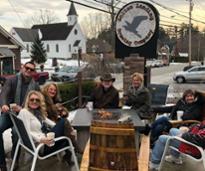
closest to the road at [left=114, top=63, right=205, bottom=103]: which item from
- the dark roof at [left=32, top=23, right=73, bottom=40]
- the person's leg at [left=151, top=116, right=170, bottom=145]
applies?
the person's leg at [left=151, top=116, right=170, bottom=145]

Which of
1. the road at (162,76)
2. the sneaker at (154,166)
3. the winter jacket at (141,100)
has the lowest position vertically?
the road at (162,76)

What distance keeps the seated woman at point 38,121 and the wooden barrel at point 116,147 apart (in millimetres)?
1250

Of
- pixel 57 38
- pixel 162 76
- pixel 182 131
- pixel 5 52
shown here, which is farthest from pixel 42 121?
pixel 57 38

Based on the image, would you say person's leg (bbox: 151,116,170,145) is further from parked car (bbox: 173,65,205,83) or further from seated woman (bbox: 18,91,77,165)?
parked car (bbox: 173,65,205,83)

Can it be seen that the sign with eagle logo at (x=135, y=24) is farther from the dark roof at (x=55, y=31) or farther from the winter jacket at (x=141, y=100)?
the dark roof at (x=55, y=31)

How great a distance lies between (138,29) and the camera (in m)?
9.79

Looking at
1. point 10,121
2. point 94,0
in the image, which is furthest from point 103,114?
point 94,0

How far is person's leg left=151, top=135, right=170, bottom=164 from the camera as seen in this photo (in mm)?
5223

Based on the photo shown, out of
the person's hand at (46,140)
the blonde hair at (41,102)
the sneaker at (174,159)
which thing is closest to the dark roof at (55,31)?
the sneaker at (174,159)

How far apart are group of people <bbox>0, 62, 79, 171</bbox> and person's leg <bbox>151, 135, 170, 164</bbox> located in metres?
1.08

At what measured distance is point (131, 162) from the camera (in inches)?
152

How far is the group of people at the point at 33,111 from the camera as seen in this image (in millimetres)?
5125

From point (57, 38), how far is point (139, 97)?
75.3 metres

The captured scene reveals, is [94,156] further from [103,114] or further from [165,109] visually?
[165,109]
